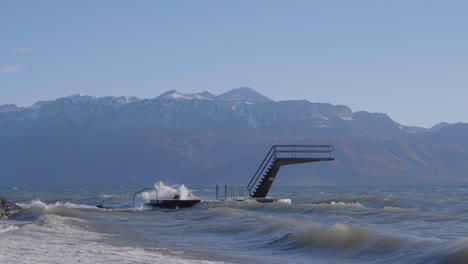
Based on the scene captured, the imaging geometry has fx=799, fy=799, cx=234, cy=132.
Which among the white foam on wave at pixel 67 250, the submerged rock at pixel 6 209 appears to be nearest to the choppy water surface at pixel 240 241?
the white foam on wave at pixel 67 250

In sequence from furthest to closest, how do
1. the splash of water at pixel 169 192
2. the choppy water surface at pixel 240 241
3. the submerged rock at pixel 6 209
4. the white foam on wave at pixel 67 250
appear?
the splash of water at pixel 169 192 → the submerged rock at pixel 6 209 → the choppy water surface at pixel 240 241 → the white foam on wave at pixel 67 250

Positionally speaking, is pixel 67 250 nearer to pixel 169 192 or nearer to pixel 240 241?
pixel 240 241

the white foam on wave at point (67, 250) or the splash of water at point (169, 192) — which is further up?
the splash of water at point (169, 192)

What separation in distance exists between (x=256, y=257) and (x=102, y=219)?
18769 mm

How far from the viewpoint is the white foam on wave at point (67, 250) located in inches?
761

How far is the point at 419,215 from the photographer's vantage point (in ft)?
123

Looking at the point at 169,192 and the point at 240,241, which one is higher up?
the point at 169,192

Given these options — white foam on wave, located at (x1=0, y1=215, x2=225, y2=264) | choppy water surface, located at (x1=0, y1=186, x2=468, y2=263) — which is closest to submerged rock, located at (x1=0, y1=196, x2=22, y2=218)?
choppy water surface, located at (x1=0, y1=186, x2=468, y2=263)

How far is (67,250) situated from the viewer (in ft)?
70.3

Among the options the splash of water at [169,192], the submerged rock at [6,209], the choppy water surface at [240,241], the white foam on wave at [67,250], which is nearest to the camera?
the white foam on wave at [67,250]

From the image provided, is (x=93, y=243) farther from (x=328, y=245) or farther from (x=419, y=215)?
(x=419, y=215)

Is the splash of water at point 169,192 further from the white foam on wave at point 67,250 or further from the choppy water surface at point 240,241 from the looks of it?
the white foam on wave at point 67,250

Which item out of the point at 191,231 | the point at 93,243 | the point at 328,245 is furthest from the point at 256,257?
the point at 191,231

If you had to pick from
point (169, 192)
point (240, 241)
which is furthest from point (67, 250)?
point (169, 192)
